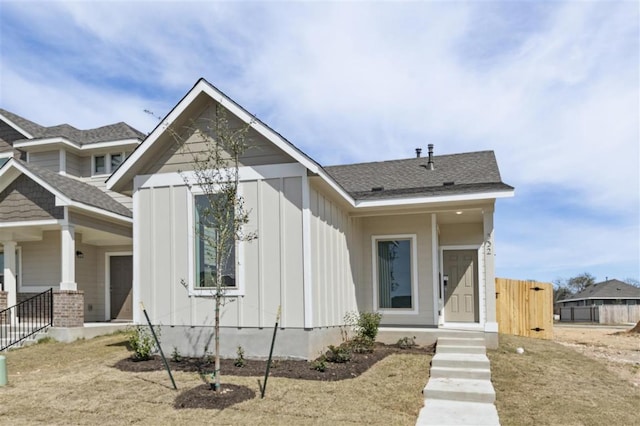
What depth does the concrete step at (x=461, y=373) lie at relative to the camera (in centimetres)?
856

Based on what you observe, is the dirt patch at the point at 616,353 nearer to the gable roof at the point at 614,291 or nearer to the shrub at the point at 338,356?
the shrub at the point at 338,356

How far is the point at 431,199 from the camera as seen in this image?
1147 centimetres

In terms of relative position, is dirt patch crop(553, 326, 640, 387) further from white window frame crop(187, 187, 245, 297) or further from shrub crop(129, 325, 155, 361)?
shrub crop(129, 325, 155, 361)

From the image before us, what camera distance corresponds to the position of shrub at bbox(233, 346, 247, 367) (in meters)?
8.84

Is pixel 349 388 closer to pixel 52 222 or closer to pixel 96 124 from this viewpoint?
pixel 52 222

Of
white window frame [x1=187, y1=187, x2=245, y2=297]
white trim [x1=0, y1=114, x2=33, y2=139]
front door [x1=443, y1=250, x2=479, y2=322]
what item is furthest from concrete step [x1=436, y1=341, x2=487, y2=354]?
white trim [x1=0, y1=114, x2=33, y2=139]

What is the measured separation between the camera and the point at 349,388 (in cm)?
755

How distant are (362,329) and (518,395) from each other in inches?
158

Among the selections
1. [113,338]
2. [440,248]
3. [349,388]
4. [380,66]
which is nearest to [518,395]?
[349,388]

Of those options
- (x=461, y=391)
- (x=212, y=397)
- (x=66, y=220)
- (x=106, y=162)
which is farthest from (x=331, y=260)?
(x=106, y=162)

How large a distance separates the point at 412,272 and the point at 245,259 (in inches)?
192

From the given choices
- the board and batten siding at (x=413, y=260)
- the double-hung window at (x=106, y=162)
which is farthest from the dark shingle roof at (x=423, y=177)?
the double-hung window at (x=106, y=162)

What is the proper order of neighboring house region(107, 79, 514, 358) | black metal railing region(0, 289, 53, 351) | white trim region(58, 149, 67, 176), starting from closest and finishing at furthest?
neighboring house region(107, 79, 514, 358) < black metal railing region(0, 289, 53, 351) < white trim region(58, 149, 67, 176)

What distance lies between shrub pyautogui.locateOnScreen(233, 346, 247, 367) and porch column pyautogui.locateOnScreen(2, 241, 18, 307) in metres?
8.46
